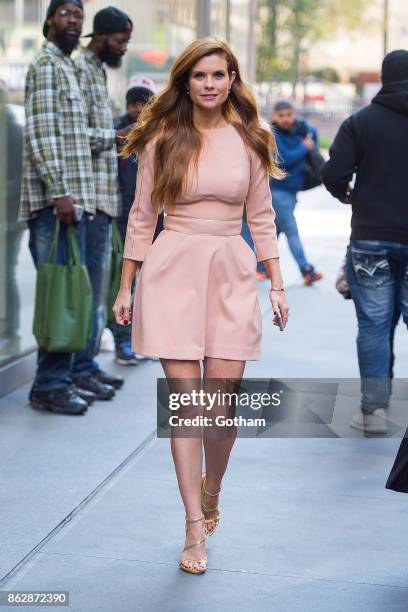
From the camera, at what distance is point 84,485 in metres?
5.40

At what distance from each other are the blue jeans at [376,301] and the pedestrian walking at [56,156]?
1.48 metres

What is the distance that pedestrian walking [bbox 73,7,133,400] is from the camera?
680 cm

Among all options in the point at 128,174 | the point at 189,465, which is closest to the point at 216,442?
the point at 189,465

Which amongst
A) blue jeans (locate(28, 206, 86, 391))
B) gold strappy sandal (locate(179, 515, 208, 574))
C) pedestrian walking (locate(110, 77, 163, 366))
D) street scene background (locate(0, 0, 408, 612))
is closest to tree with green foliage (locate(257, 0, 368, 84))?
street scene background (locate(0, 0, 408, 612))

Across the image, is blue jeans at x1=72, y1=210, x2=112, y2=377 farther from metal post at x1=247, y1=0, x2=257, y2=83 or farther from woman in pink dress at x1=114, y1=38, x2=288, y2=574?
metal post at x1=247, y1=0, x2=257, y2=83

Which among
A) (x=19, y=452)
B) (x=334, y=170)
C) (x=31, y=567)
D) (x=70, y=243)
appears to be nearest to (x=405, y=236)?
(x=334, y=170)

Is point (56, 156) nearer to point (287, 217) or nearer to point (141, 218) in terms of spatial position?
point (141, 218)

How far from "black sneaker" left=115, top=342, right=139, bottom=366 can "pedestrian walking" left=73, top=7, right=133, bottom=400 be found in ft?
2.78

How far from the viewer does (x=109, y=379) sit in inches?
291

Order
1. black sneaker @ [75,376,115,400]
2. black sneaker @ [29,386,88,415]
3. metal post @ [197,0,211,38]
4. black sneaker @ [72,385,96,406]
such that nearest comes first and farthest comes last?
black sneaker @ [29,386,88,415], black sneaker @ [72,385,96,406], black sneaker @ [75,376,115,400], metal post @ [197,0,211,38]

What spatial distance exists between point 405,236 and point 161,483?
5.91 ft

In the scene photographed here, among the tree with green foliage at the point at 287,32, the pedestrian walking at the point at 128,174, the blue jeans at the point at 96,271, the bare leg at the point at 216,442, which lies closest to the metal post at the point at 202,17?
the pedestrian walking at the point at 128,174

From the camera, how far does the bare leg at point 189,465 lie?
14.3ft

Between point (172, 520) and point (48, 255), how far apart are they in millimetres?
2157
